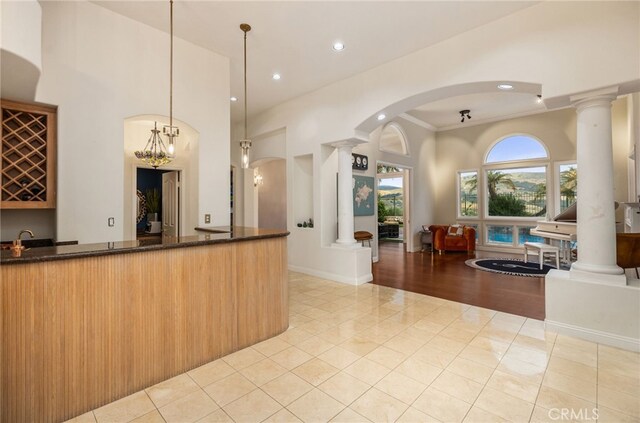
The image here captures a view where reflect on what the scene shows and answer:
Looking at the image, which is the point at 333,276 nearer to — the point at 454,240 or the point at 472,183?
the point at 454,240

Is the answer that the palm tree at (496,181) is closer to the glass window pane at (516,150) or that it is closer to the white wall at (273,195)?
the glass window pane at (516,150)

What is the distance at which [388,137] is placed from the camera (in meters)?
8.69

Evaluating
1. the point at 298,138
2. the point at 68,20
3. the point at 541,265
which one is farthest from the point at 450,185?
the point at 68,20

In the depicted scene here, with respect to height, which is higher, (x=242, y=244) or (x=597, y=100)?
(x=597, y=100)

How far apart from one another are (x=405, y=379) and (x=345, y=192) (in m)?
3.47

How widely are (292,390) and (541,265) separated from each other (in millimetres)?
6088

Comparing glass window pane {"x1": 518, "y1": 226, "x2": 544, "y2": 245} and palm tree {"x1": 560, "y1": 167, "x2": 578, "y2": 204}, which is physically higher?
palm tree {"x1": 560, "y1": 167, "x2": 578, "y2": 204}

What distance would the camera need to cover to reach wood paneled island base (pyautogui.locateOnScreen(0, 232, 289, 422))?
1.76 m

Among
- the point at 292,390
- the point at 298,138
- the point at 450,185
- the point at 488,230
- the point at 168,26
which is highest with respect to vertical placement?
the point at 168,26

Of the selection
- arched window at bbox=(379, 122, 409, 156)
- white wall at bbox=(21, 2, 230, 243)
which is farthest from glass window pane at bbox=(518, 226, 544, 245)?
white wall at bbox=(21, 2, 230, 243)

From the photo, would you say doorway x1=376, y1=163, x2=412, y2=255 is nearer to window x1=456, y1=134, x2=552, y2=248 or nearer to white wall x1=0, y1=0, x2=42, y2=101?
window x1=456, y1=134, x2=552, y2=248

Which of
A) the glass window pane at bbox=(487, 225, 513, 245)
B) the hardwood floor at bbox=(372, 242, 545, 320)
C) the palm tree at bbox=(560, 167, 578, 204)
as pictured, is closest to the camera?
the hardwood floor at bbox=(372, 242, 545, 320)

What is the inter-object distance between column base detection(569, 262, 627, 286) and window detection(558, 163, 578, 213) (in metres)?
5.45

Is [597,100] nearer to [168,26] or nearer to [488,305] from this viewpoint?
[488,305]
